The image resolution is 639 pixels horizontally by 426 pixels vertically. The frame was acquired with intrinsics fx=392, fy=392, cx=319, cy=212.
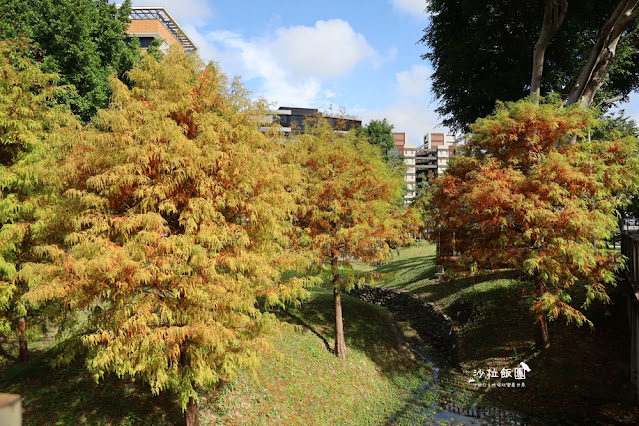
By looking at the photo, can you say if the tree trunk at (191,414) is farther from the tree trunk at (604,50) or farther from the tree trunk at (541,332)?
the tree trunk at (604,50)

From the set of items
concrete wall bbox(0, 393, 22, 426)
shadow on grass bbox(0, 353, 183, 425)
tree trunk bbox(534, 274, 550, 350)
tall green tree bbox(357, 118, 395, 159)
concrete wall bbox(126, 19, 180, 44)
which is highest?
concrete wall bbox(126, 19, 180, 44)

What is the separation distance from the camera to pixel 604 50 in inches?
563

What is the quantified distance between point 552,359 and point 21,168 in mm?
16792

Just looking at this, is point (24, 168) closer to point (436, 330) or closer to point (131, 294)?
point (131, 294)

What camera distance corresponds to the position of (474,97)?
20.6 m

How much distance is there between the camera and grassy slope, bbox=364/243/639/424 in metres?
11.4

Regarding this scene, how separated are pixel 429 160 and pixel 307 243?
9514 centimetres

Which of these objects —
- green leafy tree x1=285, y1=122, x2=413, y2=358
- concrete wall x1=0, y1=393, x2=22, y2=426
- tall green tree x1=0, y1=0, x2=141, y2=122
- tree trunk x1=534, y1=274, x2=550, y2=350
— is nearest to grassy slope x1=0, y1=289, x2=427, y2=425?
green leafy tree x1=285, y1=122, x2=413, y2=358

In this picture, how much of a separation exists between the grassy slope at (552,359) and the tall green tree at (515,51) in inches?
335

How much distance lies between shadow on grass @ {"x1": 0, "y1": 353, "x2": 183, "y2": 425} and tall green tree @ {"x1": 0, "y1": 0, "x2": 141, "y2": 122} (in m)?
10.8

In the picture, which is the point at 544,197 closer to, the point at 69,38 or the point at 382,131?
the point at 69,38

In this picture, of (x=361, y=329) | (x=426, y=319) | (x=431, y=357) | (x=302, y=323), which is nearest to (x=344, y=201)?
(x=302, y=323)

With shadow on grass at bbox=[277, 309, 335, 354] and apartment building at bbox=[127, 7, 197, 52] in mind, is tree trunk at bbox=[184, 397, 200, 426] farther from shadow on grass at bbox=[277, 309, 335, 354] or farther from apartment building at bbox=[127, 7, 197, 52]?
apartment building at bbox=[127, 7, 197, 52]

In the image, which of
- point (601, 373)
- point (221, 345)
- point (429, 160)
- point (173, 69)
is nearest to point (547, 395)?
point (601, 373)
